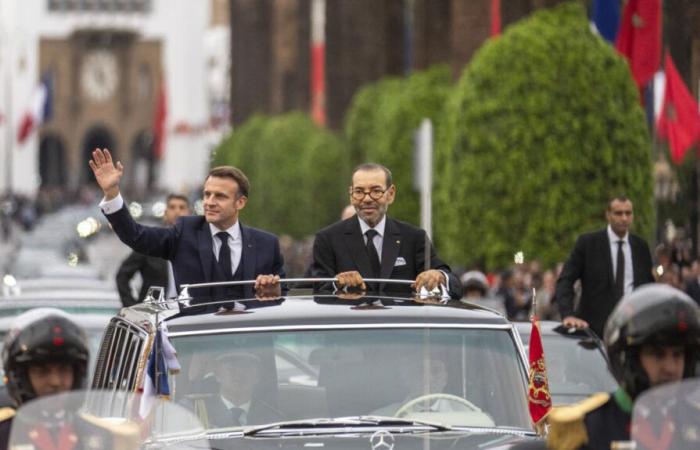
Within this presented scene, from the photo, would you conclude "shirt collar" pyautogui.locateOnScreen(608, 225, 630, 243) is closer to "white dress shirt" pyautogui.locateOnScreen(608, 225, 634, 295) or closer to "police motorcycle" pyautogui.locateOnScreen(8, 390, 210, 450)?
"white dress shirt" pyautogui.locateOnScreen(608, 225, 634, 295)

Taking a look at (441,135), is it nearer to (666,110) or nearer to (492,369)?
(666,110)

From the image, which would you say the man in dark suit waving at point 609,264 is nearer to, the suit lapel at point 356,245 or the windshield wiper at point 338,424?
the suit lapel at point 356,245

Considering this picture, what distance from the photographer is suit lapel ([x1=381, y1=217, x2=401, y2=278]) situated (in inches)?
390

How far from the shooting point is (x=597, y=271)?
42.8 feet

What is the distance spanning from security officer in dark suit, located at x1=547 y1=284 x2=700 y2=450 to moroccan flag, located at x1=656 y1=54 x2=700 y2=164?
1385 centimetres

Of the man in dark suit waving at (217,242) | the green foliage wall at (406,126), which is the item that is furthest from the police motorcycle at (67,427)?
the green foliage wall at (406,126)

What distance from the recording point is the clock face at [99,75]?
418 feet

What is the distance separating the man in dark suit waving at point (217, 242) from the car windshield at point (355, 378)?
2.12 m

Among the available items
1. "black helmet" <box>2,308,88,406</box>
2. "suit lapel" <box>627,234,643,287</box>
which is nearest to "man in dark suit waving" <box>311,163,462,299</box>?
"suit lapel" <box>627,234,643,287</box>

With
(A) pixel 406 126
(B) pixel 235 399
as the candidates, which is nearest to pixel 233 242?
(B) pixel 235 399

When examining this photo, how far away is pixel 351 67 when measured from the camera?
43.1m

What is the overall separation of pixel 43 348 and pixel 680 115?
47.6ft

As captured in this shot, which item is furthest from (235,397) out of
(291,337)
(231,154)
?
(231,154)

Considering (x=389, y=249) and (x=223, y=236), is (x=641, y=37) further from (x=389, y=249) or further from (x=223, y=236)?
(x=223, y=236)
